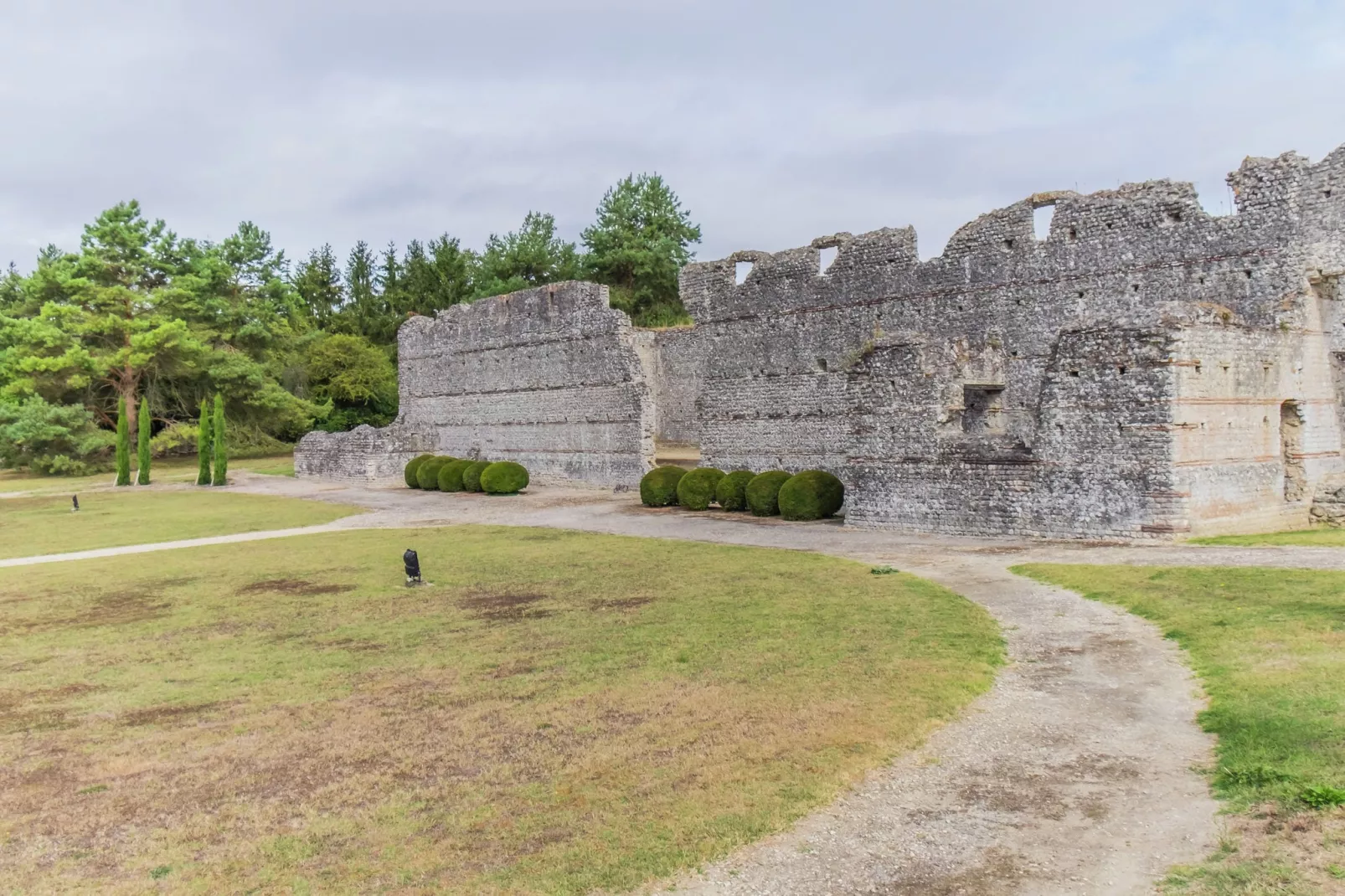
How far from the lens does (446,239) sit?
6275 cm

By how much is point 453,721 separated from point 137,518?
20.5 metres

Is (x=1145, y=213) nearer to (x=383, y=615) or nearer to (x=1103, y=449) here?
(x=1103, y=449)

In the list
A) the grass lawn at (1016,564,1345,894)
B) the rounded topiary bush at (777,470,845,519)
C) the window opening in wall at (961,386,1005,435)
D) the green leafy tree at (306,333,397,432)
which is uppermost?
the green leafy tree at (306,333,397,432)

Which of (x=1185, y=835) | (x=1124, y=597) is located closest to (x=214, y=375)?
(x=1124, y=597)

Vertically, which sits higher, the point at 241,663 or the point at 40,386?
the point at 40,386

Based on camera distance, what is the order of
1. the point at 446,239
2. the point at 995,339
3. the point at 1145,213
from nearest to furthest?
the point at 1145,213
the point at 995,339
the point at 446,239

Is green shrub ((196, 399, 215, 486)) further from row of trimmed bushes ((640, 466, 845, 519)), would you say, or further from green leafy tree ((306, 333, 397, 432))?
row of trimmed bushes ((640, 466, 845, 519))

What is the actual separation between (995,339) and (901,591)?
417 inches

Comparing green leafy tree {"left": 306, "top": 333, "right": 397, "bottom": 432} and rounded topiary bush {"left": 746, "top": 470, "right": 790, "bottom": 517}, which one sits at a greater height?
green leafy tree {"left": 306, "top": 333, "right": 397, "bottom": 432}

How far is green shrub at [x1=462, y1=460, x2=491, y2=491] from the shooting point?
30.3 meters

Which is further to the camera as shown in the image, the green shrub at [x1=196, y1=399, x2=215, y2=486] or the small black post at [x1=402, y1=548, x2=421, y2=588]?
the green shrub at [x1=196, y1=399, x2=215, y2=486]

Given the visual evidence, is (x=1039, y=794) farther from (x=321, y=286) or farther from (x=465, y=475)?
(x=321, y=286)

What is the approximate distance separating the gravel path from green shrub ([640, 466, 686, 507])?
43.9ft

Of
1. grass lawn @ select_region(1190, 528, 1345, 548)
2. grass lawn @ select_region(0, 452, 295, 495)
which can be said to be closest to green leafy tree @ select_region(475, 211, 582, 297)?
grass lawn @ select_region(0, 452, 295, 495)
